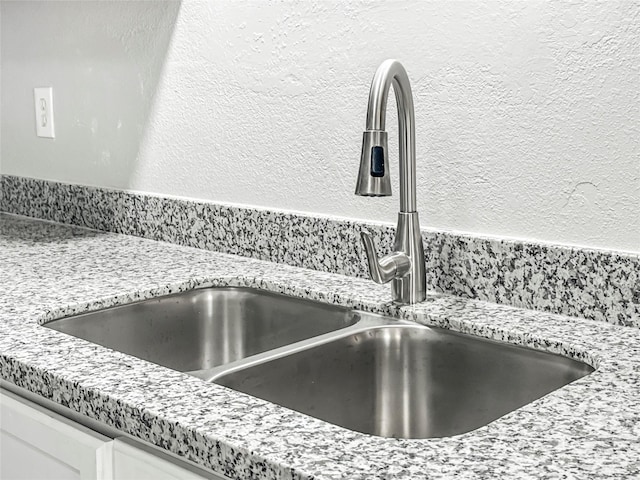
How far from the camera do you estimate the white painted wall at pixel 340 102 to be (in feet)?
3.78

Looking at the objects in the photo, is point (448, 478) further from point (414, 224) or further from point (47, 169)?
point (47, 169)

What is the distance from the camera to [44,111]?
2.08 m

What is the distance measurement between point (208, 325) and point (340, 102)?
0.44 metres

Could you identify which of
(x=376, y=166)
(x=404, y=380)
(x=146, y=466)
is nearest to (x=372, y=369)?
(x=404, y=380)

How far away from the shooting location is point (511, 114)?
1229mm

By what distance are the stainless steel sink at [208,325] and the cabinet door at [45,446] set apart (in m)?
0.24

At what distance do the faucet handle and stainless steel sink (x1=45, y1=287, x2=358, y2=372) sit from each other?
10cm

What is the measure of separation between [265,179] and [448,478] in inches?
37.3

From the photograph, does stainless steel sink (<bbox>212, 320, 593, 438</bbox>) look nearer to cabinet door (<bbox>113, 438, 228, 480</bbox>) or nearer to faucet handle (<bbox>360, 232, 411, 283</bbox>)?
faucet handle (<bbox>360, 232, 411, 283</bbox>)

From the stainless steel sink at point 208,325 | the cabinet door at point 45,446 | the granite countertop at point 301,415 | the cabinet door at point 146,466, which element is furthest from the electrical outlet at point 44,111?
the cabinet door at point 146,466

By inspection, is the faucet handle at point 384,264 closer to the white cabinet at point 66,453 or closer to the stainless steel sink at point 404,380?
the stainless steel sink at point 404,380

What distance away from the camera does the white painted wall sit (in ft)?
3.78

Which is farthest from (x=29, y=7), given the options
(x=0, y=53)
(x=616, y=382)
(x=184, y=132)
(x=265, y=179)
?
(x=616, y=382)

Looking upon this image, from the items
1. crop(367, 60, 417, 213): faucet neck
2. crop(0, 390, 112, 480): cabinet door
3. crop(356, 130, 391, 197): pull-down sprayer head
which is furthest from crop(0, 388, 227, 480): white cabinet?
crop(367, 60, 417, 213): faucet neck
